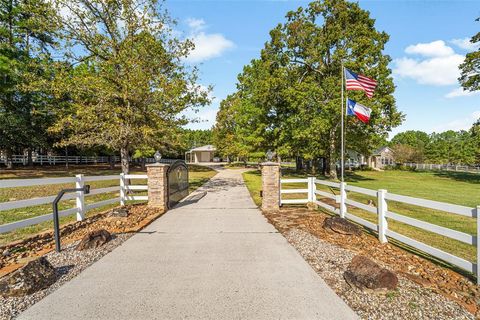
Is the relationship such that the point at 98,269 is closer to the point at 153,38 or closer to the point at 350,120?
the point at 153,38

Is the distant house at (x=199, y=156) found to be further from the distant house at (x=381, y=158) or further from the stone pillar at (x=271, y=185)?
the stone pillar at (x=271, y=185)

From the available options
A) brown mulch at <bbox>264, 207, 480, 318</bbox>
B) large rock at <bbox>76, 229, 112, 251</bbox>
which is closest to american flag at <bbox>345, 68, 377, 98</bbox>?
brown mulch at <bbox>264, 207, 480, 318</bbox>

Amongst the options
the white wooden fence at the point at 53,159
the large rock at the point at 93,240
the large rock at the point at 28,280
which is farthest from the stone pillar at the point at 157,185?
the white wooden fence at the point at 53,159

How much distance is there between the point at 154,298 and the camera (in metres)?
3.50

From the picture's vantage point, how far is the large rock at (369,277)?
3646 millimetres

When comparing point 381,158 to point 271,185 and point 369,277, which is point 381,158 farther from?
point 369,277

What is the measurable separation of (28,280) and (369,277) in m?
4.74

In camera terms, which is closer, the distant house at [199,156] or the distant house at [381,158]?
the distant house at [381,158]

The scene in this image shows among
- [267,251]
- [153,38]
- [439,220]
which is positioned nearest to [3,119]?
[153,38]

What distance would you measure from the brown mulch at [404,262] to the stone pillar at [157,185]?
3887 millimetres

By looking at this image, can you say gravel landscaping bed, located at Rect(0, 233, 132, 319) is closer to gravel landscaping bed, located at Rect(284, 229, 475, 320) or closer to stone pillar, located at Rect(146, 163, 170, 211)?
stone pillar, located at Rect(146, 163, 170, 211)

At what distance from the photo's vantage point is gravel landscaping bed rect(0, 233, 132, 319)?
328cm

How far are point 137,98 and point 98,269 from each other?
358 inches

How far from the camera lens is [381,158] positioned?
57.6 meters
